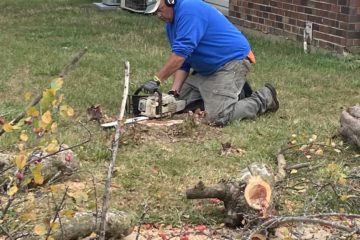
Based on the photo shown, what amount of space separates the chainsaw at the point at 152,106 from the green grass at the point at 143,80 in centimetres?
33

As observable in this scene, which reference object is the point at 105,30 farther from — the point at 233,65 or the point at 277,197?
the point at 277,197

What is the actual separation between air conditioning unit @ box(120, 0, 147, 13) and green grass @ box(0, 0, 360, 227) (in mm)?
616

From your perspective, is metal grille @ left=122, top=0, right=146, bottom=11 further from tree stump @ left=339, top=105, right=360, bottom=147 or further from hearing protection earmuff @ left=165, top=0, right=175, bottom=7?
tree stump @ left=339, top=105, right=360, bottom=147

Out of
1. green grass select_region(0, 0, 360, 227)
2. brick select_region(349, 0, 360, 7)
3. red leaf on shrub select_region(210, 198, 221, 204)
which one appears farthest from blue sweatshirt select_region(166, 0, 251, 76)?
brick select_region(349, 0, 360, 7)

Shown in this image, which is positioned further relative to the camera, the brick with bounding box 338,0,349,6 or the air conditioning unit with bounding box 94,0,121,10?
the air conditioning unit with bounding box 94,0,121,10

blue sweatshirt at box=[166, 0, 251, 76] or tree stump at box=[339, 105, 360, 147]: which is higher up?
blue sweatshirt at box=[166, 0, 251, 76]

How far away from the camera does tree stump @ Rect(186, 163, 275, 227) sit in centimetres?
378

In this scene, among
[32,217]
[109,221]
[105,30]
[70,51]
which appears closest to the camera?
[32,217]

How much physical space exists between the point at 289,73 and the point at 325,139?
284 centimetres

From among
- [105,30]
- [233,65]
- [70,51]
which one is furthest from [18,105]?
[105,30]

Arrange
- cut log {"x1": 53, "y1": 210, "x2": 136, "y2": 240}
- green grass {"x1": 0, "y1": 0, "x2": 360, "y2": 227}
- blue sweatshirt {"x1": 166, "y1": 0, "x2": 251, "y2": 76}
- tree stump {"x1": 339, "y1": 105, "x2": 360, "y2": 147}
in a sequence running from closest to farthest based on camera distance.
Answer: cut log {"x1": 53, "y1": 210, "x2": 136, "y2": 240} < green grass {"x1": 0, "y1": 0, "x2": 360, "y2": 227} < tree stump {"x1": 339, "y1": 105, "x2": 360, "y2": 147} < blue sweatshirt {"x1": 166, "y1": 0, "x2": 251, "y2": 76}

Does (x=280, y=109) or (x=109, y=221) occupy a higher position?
(x=109, y=221)

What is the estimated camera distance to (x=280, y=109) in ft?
22.5

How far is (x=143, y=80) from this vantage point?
7996 mm
